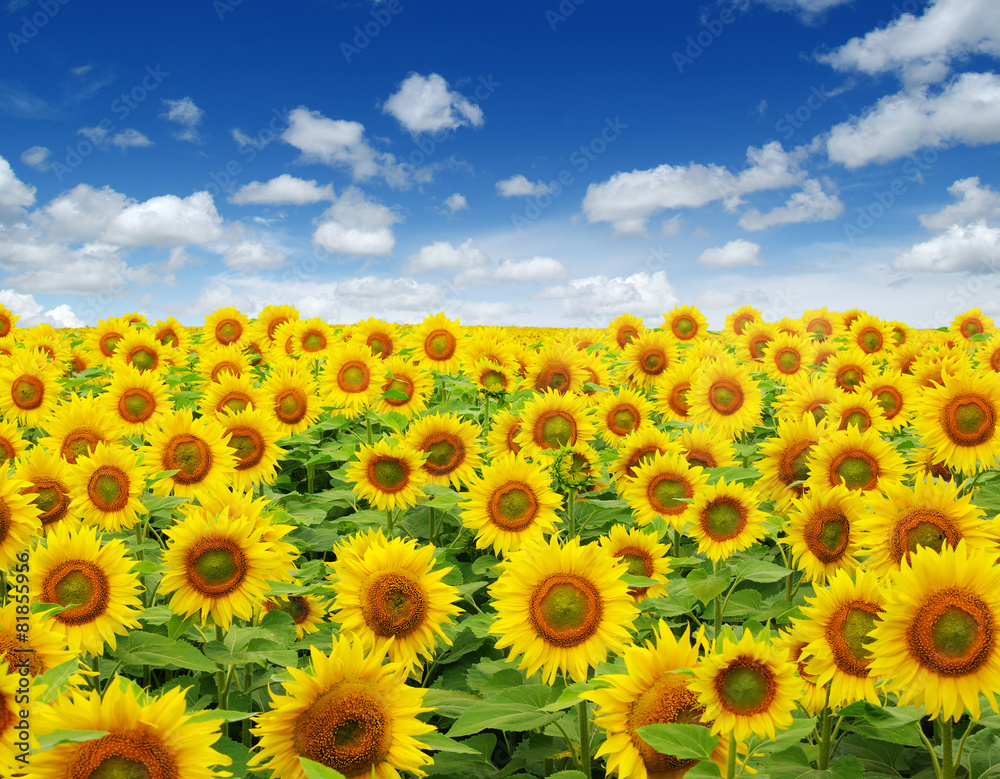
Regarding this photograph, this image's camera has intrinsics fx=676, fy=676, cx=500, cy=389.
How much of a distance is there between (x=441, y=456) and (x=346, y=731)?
314 centimetres

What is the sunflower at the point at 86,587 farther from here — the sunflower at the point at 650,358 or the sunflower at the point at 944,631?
the sunflower at the point at 650,358

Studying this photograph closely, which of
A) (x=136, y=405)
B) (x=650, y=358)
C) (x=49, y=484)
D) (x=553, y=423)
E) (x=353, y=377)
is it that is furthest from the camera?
(x=650, y=358)

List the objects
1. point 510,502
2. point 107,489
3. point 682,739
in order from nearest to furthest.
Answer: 1. point 682,739
2. point 107,489
3. point 510,502

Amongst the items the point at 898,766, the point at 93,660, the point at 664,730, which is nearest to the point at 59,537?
the point at 93,660

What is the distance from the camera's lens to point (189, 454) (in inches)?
184

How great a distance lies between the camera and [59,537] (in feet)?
10.0

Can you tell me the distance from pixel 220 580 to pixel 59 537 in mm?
736

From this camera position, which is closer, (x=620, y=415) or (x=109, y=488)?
(x=109, y=488)

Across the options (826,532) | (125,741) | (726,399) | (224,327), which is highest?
(224,327)

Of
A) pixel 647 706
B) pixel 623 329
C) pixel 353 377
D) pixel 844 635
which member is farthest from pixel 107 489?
pixel 623 329

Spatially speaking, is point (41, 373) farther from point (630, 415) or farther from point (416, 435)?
point (630, 415)

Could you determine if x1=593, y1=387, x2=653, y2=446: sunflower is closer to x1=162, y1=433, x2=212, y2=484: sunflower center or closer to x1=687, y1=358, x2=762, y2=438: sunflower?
x1=687, y1=358, x2=762, y2=438: sunflower

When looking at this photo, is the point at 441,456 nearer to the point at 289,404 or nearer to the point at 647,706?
the point at 289,404

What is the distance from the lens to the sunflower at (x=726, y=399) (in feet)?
21.7
